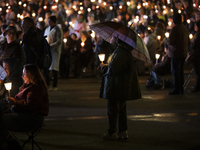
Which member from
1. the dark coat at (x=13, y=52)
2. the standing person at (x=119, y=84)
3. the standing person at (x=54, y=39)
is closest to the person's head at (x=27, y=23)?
the dark coat at (x=13, y=52)

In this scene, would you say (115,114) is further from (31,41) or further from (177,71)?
(177,71)

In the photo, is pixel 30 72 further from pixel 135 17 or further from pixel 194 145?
pixel 135 17

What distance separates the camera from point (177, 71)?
12383mm

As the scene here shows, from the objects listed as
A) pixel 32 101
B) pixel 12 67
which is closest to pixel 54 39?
pixel 12 67

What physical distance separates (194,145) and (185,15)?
51.9 ft

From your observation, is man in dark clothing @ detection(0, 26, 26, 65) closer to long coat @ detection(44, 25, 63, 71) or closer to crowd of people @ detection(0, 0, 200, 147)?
crowd of people @ detection(0, 0, 200, 147)

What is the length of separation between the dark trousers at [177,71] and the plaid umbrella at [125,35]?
513cm

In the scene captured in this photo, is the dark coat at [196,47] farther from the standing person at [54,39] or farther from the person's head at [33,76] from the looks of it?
the person's head at [33,76]

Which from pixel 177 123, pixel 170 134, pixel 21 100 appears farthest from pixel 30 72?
pixel 177 123

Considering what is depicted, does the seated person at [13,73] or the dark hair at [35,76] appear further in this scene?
the seated person at [13,73]

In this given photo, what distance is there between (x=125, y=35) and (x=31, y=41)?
4.59 meters

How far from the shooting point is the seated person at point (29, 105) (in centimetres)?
627

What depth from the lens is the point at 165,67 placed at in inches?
531

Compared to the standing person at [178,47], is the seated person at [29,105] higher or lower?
lower
